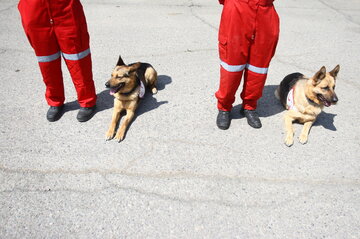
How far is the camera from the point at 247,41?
2.83 meters

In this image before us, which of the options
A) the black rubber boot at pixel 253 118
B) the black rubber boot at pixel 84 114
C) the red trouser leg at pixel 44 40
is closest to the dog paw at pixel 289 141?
the black rubber boot at pixel 253 118

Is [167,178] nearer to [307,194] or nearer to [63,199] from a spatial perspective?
[63,199]

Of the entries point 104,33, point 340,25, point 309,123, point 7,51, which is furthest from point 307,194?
point 340,25

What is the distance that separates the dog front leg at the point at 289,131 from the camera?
10.6ft

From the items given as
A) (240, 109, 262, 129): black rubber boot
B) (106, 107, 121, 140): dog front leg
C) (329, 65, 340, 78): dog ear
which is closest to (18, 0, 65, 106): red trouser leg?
(106, 107, 121, 140): dog front leg

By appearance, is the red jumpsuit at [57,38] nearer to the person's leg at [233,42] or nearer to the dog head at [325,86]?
the person's leg at [233,42]

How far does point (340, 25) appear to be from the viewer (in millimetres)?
7391

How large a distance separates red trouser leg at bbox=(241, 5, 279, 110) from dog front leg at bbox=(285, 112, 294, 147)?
1.95 feet

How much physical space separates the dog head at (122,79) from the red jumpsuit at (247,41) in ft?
4.18

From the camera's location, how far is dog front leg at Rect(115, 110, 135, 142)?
3.21 m

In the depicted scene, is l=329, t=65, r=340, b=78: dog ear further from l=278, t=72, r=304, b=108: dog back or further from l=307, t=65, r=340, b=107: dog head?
l=278, t=72, r=304, b=108: dog back

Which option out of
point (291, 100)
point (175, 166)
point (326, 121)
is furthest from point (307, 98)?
point (175, 166)

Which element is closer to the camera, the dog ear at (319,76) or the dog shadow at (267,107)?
the dog ear at (319,76)

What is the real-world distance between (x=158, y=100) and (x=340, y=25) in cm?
676
